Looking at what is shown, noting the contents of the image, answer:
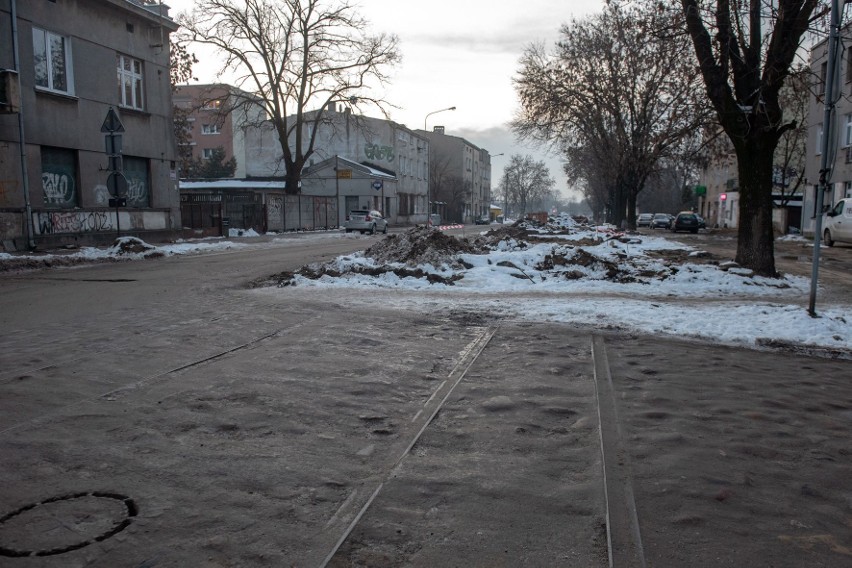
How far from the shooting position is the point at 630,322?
333 inches

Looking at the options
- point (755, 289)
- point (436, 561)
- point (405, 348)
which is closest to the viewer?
point (436, 561)

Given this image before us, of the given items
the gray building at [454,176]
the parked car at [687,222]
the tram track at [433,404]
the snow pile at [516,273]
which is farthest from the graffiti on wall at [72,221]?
the gray building at [454,176]

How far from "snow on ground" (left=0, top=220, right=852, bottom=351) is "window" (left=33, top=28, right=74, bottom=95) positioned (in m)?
6.75

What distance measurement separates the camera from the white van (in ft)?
83.3

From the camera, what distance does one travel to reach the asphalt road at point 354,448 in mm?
2918

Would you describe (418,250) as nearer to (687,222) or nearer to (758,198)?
(758,198)

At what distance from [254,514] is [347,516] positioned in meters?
0.45

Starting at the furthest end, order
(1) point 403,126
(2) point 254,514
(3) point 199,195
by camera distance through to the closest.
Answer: (1) point 403,126
(3) point 199,195
(2) point 254,514

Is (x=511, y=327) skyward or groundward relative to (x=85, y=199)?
groundward

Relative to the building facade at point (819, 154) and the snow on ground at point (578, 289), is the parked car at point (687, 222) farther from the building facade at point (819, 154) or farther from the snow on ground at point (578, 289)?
the snow on ground at point (578, 289)

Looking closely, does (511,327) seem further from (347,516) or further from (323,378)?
(347,516)

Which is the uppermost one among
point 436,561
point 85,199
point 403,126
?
point 403,126

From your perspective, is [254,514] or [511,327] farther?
[511,327]

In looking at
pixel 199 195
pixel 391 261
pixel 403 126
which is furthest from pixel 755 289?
pixel 403 126
